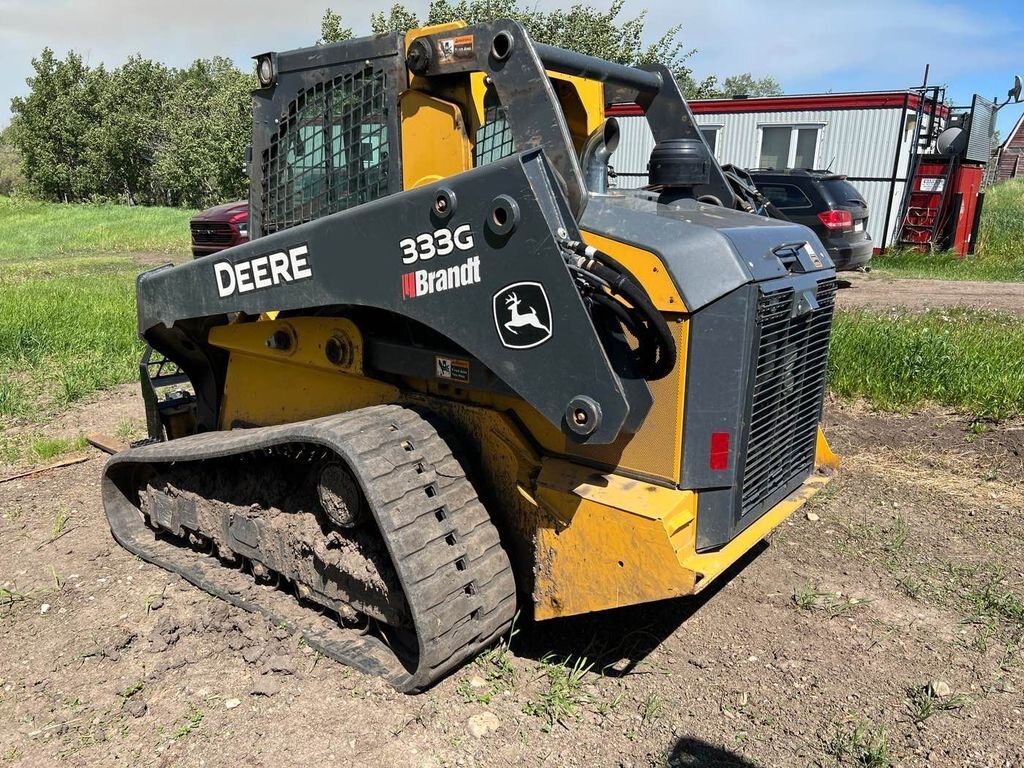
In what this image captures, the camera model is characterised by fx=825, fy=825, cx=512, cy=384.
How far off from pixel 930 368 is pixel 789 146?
11774 mm

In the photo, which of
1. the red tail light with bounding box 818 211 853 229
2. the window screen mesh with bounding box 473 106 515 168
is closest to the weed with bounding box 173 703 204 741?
the window screen mesh with bounding box 473 106 515 168

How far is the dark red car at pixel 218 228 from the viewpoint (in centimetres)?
1377

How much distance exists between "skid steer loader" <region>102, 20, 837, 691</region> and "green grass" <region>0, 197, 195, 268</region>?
692 inches

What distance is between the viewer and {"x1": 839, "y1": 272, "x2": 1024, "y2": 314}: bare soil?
10719 millimetres

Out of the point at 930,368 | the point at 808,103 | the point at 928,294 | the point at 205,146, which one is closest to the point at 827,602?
the point at 930,368

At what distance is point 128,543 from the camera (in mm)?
4230

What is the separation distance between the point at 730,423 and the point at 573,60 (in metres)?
1.47

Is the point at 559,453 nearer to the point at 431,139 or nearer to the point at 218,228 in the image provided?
the point at 431,139

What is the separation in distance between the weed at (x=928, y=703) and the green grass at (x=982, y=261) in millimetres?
12342

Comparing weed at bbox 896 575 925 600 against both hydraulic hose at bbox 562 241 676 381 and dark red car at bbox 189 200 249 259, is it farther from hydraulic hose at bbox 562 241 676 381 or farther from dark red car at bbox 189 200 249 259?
dark red car at bbox 189 200 249 259

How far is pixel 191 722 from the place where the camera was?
2.92 m

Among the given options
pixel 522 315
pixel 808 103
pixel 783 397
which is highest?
pixel 808 103

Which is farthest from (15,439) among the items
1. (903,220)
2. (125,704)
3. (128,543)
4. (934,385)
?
(903,220)

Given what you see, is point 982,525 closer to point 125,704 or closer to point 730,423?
point 730,423
